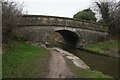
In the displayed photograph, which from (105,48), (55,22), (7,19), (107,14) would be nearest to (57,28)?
(55,22)

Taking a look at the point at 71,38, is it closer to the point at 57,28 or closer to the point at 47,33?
the point at 57,28

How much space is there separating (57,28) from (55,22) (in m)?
0.87

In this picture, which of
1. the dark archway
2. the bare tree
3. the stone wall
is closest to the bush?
the stone wall

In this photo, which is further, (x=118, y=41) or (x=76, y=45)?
(x=76, y=45)

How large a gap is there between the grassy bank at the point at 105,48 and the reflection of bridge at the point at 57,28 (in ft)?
6.11

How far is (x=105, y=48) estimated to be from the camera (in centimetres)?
3384

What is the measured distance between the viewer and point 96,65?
2430 cm

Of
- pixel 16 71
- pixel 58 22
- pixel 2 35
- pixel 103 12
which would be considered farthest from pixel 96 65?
pixel 103 12

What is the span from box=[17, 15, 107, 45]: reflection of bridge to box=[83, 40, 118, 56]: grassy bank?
186 centimetres

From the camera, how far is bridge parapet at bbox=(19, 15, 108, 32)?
3416 cm

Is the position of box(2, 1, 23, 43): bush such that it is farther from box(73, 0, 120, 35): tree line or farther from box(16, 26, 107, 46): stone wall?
box(73, 0, 120, 35): tree line

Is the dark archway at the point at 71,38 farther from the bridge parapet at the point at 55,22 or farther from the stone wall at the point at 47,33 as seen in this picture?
the bridge parapet at the point at 55,22

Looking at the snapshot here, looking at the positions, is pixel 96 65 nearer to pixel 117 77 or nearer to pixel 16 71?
pixel 117 77

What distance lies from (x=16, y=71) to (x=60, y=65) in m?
5.66
